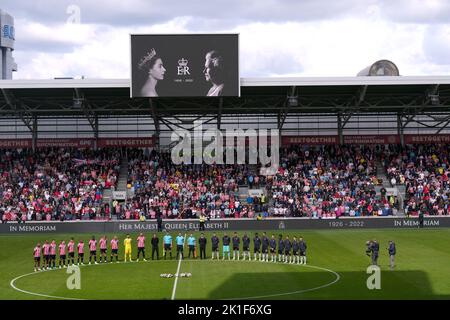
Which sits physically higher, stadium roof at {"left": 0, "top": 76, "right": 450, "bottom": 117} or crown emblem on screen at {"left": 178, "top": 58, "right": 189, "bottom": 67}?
crown emblem on screen at {"left": 178, "top": 58, "right": 189, "bottom": 67}

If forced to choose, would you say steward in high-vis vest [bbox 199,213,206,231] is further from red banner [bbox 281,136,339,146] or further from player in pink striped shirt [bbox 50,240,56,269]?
player in pink striped shirt [bbox 50,240,56,269]

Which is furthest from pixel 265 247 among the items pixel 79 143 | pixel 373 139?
pixel 79 143

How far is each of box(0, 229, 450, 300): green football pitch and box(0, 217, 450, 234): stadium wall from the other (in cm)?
1005

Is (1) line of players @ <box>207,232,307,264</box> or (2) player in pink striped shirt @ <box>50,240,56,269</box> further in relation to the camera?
(1) line of players @ <box>207,232,307,264</box>

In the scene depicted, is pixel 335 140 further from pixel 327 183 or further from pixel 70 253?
pixel 70 253

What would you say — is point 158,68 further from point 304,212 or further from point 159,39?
point 304,212

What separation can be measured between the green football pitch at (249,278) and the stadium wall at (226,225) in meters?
10.1

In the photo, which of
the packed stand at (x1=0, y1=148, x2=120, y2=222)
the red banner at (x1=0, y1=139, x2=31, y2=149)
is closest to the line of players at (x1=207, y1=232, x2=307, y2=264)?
the packed stand at (x1=0, y1=148, x2=120, y2=222)

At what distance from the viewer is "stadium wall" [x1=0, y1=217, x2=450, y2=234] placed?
4706 centimetres

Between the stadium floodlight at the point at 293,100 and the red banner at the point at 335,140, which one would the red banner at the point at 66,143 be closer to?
the red banner at the point at 335,140

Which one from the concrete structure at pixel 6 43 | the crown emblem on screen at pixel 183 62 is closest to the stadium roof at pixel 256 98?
the crown emblem on screen at pixel 183 62

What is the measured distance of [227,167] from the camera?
55969 mm

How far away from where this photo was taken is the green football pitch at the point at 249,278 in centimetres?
2234
